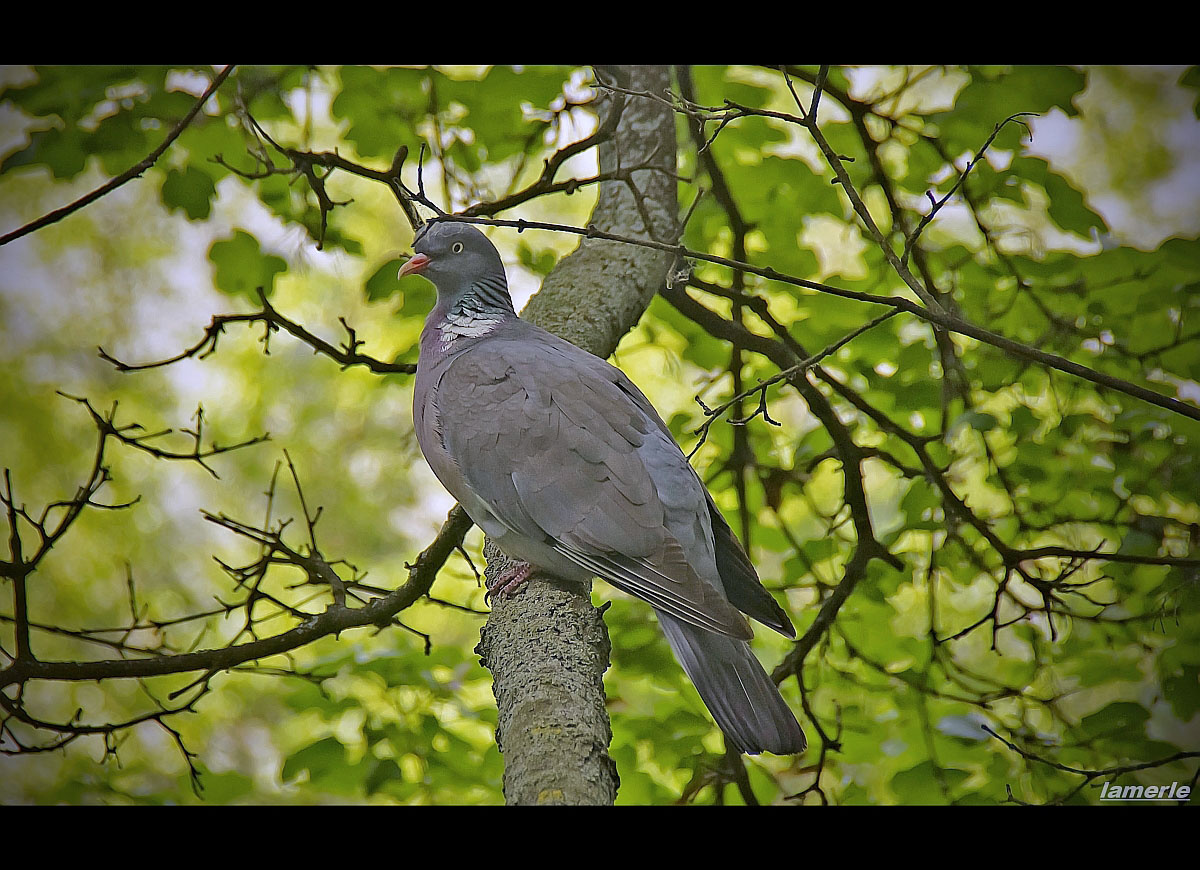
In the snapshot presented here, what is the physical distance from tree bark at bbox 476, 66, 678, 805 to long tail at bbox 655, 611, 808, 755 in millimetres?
173

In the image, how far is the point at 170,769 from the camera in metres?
3.69

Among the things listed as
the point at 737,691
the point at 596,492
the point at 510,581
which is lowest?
the point at 737,691

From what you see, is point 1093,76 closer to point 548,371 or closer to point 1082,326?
point 1082,326

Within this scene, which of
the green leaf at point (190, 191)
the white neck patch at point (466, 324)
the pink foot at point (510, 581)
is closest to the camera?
the pink foot at point (510, 581)

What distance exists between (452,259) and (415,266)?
0.34 feet

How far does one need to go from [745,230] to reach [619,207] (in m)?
0.38

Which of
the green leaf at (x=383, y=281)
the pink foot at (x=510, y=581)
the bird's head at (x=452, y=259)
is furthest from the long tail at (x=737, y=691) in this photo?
the green leaf at (x=383, y=281)

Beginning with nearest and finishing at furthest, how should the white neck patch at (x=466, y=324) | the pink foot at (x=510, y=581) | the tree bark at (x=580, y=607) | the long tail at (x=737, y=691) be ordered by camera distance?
the tree bark at (x=580, y=607)
the long tail at (x=737, y=691)
the pink foot at (x=510, y=581)
the white neck patch at (x=466, y=324)

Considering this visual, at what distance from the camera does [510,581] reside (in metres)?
2.11

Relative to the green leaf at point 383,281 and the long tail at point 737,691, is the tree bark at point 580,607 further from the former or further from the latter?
the green leaf at point 383,281

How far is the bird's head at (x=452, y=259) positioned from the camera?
2480 millimetres

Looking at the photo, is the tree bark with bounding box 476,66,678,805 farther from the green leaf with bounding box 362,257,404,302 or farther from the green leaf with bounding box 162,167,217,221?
the green leaf with bounding box 162,167,217,221

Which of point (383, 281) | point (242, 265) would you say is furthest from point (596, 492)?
point (242, 265)

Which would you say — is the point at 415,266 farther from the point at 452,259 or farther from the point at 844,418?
the point at 844,418
